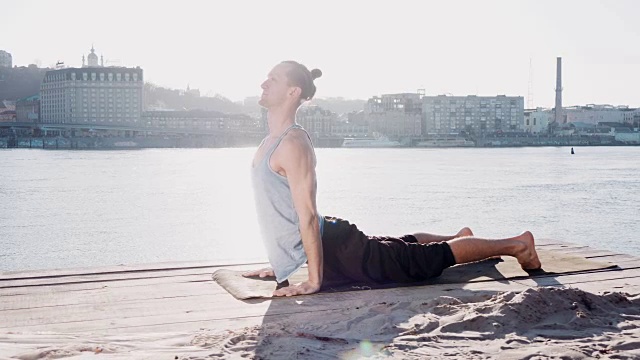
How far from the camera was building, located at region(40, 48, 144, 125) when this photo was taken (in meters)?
120

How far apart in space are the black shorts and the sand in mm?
395

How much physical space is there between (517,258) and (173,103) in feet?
526

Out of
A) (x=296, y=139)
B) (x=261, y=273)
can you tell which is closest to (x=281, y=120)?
(x=296, y=139)

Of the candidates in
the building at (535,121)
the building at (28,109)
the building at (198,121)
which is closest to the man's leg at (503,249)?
the building at (198,121)

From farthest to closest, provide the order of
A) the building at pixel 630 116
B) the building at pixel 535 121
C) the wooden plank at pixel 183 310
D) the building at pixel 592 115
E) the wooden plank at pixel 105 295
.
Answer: the building at pixel 592 115, the building at pixel 630 116, the building at pixel 535 121, the wooden plank at pixel 105 295, the wooden plank at pixel 183 310

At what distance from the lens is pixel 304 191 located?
378 centimetres

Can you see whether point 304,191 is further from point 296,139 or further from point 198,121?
point 198,121

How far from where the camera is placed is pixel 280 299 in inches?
148

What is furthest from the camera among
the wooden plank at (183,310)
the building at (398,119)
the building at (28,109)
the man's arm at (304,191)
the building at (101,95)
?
the building at (398,119)

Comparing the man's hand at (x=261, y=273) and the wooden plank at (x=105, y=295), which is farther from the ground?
the man's hand at (x=261, y=273)

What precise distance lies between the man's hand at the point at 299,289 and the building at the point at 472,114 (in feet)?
429

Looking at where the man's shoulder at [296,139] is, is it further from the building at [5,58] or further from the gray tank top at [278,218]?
the building at [5,58]

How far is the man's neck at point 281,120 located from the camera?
12.7ft

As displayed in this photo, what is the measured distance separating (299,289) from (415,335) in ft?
2.73
